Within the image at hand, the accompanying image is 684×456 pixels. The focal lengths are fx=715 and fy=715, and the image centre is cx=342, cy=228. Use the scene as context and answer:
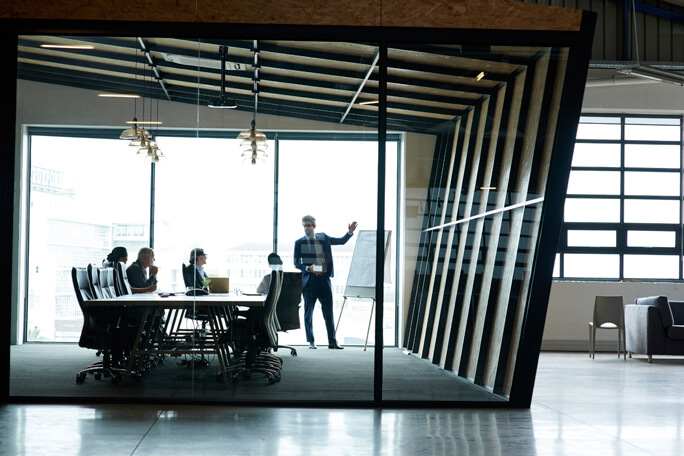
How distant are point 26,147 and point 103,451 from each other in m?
2.80

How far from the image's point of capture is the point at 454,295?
19.1 ft

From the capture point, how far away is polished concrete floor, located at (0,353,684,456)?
4.29m

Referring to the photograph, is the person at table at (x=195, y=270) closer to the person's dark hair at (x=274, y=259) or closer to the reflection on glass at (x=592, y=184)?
the person's dark hair at (x=274, y=259)

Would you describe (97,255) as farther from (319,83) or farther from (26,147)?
(319,83)

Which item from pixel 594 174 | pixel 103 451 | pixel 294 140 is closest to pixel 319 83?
pixel 294 140

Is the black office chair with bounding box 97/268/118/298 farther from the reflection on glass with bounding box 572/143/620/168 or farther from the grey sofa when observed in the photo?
the reflection on glass with bounding box 572/143/620/168

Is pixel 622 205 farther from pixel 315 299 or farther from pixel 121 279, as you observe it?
pixel 121 279

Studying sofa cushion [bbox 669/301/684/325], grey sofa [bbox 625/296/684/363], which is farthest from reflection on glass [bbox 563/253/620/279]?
grey sofa [bbox 625/296/684/363]

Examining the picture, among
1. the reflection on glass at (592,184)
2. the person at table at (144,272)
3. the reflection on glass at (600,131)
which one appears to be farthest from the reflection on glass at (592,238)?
the person at table at (144,272)

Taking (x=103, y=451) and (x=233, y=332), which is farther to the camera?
(x=233, y=332)

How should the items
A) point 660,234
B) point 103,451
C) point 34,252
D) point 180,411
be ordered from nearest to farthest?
point 103,451, point 180,411, point 34,252, point 660,234

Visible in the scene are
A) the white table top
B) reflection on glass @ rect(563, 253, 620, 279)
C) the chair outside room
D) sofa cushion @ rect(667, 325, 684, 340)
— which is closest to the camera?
the white table top

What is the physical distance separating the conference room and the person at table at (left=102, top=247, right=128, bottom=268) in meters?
0.09

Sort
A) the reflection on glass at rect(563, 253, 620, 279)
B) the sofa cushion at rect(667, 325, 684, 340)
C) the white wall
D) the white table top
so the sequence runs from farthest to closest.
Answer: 1. the reflection on glass at rect(563, 253, 620, 279)
2. the white wall
3. the sofa cushion at rect(667, 325, 684, 340)
4. the white table top
